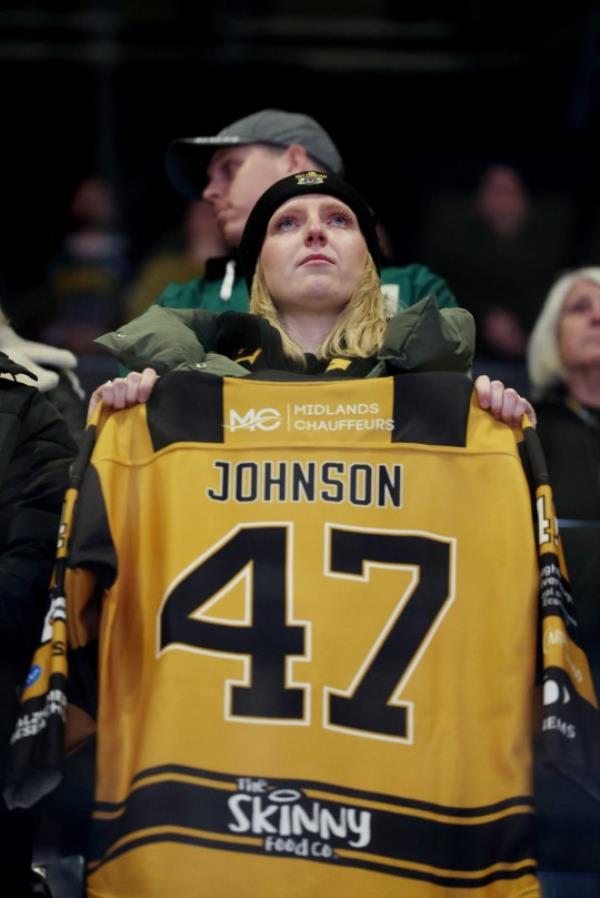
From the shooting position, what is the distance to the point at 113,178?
793 cm

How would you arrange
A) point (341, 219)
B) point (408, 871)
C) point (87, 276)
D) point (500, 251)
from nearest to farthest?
point (408, 871)
point (341, 219)
point (87, 276)
point (500, 251)

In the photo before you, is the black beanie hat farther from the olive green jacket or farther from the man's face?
the man's face

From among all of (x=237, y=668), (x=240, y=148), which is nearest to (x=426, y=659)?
(x=237, y=668)

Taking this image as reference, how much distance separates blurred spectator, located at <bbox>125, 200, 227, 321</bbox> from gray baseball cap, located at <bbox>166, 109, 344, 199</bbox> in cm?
92

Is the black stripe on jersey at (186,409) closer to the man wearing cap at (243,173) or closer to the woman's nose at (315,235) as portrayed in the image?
the woman's nose at (315,235)

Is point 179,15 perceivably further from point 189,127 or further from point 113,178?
point 113,178

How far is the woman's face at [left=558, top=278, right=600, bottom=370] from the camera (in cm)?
493

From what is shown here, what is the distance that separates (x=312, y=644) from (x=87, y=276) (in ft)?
12.8

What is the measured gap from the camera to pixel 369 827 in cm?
306

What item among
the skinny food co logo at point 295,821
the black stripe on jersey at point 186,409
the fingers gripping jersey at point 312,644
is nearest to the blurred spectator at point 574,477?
the fingers gripping jersey at point 312,644

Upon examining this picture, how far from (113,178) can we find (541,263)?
2009mm

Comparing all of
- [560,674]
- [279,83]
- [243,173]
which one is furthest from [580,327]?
[279,83]

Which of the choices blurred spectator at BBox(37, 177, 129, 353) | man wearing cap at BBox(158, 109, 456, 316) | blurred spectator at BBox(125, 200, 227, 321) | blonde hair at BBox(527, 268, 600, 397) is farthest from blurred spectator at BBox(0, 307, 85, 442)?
blurred spectator at BBox(37, 177, 129, 353)

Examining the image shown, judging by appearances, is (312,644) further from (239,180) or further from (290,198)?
(239,180)
